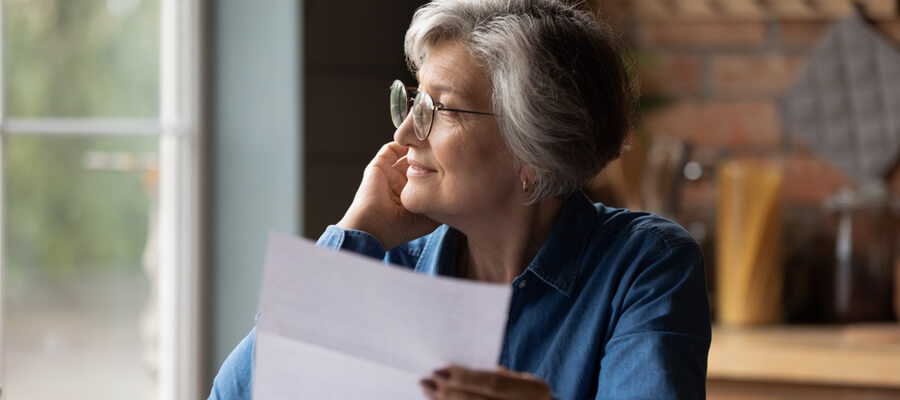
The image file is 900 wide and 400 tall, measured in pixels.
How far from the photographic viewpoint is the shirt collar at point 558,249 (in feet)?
3.93

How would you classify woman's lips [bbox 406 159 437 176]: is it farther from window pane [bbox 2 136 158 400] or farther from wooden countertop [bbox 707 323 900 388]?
wooden countertop [bbox 707 323 900 388]

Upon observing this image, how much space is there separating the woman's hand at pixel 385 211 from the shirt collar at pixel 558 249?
0.03 meters

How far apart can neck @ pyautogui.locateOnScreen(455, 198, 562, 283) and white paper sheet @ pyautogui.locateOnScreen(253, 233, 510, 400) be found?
34 cm

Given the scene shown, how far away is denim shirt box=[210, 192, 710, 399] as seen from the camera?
1069mm

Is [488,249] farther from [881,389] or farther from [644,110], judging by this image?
[644,110]

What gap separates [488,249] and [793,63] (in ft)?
5.05

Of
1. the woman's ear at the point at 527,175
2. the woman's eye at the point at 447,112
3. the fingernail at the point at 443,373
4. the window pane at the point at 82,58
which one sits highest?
the window pane at the point at 82,58

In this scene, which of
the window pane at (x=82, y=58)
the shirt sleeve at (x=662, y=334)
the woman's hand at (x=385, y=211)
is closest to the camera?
the shirt sleeve at (x=662, y=334)

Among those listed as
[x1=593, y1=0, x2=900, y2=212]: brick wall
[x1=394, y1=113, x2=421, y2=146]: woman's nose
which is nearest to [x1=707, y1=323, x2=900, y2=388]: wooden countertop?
[x1=593, y1=0, x2=900, y2=212]: brick wall

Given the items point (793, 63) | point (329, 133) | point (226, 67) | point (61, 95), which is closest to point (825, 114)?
point (793, 63)

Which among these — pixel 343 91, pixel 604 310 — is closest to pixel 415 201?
pixel 604 310

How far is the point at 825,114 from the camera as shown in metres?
2.47

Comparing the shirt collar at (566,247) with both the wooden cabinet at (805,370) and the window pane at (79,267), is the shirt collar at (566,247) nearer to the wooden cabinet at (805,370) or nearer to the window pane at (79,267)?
the wooden cabinet at (805,370)

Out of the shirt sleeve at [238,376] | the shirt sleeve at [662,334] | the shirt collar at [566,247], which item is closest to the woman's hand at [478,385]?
the shirt sleeve at [662,334]
